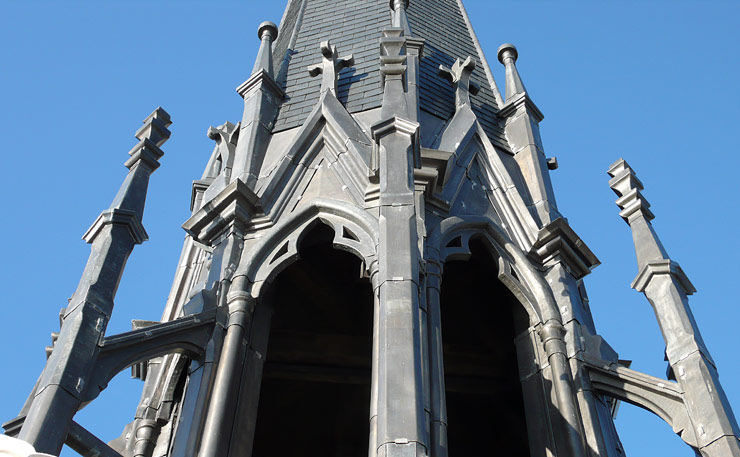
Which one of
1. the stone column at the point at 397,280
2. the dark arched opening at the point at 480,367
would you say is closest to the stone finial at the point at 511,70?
the dark arched opening at the point at 480,367

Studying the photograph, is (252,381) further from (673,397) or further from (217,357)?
(673,397)

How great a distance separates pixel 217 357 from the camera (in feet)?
39.6

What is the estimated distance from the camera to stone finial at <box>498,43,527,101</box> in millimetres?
17875

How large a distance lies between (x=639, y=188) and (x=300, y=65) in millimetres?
6803

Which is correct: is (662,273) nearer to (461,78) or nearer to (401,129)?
(401,129)

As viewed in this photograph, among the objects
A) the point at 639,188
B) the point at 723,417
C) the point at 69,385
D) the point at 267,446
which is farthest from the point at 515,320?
the point at 69,385

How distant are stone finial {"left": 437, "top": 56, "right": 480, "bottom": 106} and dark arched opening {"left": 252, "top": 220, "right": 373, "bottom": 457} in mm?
3114

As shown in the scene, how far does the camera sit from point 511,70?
1842 centimetres

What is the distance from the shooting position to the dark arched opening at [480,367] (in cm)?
1606

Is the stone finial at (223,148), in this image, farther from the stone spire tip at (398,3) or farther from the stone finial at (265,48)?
the stone spire tip at (398,3)

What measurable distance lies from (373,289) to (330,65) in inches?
192

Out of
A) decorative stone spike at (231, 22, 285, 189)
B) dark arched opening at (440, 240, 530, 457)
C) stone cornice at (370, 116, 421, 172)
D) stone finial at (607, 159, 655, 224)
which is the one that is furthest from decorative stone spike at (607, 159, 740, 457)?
decorative stone spike at (231, 22, 285, 189)

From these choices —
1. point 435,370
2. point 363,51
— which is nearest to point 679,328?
point 435,370

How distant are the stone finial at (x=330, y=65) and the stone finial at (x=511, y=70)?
290cm
